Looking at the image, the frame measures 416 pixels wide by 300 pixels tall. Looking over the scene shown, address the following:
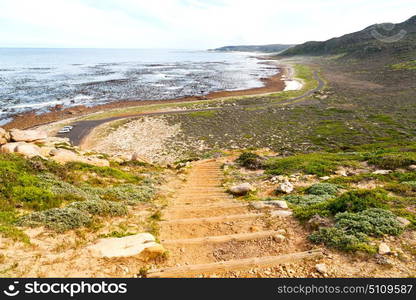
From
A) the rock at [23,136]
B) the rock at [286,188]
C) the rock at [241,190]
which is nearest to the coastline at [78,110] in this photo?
the rock at [23,136]

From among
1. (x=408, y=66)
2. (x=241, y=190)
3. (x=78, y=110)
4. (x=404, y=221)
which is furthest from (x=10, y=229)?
(x=408, y=66)

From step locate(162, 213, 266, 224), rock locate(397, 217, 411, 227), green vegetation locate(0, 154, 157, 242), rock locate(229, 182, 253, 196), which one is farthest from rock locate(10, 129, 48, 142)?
rock locate(397, 217, 411, 227)

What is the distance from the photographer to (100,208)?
9016 millimetres

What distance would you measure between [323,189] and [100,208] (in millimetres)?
9970

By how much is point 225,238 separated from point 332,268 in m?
2.95

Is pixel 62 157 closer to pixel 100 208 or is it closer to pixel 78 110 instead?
pixel 100 208

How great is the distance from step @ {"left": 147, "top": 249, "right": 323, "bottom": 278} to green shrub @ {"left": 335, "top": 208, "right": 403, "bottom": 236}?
174 centimetres

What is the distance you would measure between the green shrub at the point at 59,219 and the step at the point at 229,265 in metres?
3.50

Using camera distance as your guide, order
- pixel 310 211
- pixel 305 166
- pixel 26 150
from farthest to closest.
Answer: pixel 305 166, pixel 26 150, pixel 310 211

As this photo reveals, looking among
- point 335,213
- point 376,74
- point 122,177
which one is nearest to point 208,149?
point 122,177

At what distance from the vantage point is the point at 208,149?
1102 inches

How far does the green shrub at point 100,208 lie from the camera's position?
881 centimetres

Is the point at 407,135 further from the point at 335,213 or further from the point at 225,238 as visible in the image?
the point at 225,238

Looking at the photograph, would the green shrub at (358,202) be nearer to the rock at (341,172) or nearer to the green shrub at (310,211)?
the green shrub at (310,211)
